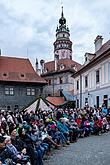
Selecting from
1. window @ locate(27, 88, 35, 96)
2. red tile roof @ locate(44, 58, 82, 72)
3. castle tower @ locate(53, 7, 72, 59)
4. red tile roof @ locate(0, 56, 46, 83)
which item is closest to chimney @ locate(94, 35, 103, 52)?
red tile roof @ locate(0, 56, 46, 83)

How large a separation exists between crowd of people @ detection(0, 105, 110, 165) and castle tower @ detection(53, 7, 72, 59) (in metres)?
65.9

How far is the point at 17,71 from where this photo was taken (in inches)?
1978

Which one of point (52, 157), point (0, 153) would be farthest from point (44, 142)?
point (0, 153)

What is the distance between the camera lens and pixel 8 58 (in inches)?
2094

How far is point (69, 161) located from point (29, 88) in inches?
1523

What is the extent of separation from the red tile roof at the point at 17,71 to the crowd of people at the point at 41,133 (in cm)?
2740

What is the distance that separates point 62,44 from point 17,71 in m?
41.5

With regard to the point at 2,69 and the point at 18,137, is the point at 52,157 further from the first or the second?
the point at 2,69

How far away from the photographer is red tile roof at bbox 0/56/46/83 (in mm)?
48562

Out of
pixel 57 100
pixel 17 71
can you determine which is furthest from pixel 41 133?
pixel 17 71

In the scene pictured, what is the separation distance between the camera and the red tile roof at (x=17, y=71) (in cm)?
4856

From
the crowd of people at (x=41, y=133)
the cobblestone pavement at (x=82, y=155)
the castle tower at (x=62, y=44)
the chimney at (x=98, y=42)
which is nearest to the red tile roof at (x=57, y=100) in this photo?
the chimney at (x=98, y=42)

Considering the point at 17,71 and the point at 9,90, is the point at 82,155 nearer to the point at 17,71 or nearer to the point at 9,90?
the point at 9,90

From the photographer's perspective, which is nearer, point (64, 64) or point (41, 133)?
point (41, 133)
